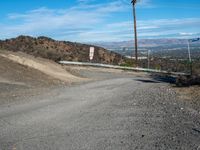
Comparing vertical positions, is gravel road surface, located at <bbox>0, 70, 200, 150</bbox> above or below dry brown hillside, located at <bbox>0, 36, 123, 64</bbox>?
below

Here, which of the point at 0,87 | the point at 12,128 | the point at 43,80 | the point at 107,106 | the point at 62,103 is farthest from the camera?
the point at 43,80

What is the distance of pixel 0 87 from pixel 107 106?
9370 mm

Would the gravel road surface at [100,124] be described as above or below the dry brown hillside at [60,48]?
below

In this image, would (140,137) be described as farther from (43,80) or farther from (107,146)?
(43,80)

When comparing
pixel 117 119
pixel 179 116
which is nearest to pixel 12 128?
pixel 117 119

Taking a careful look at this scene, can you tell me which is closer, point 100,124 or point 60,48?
point 100,124

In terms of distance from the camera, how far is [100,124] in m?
13.1

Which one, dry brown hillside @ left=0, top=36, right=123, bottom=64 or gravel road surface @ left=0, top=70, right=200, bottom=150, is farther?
dry brown hillside @ left=0, top=36, right=123, bottom=64

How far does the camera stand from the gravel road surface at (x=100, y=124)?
1055 centimetres

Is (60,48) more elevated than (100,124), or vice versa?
(60,48)

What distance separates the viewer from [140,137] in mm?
11102

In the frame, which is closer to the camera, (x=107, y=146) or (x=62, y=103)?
(x=107, y=146)

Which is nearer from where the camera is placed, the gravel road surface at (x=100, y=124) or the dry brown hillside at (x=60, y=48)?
the gravel road surface at (x=100, y=124)

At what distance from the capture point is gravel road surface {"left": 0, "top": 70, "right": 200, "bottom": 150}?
1055cm
